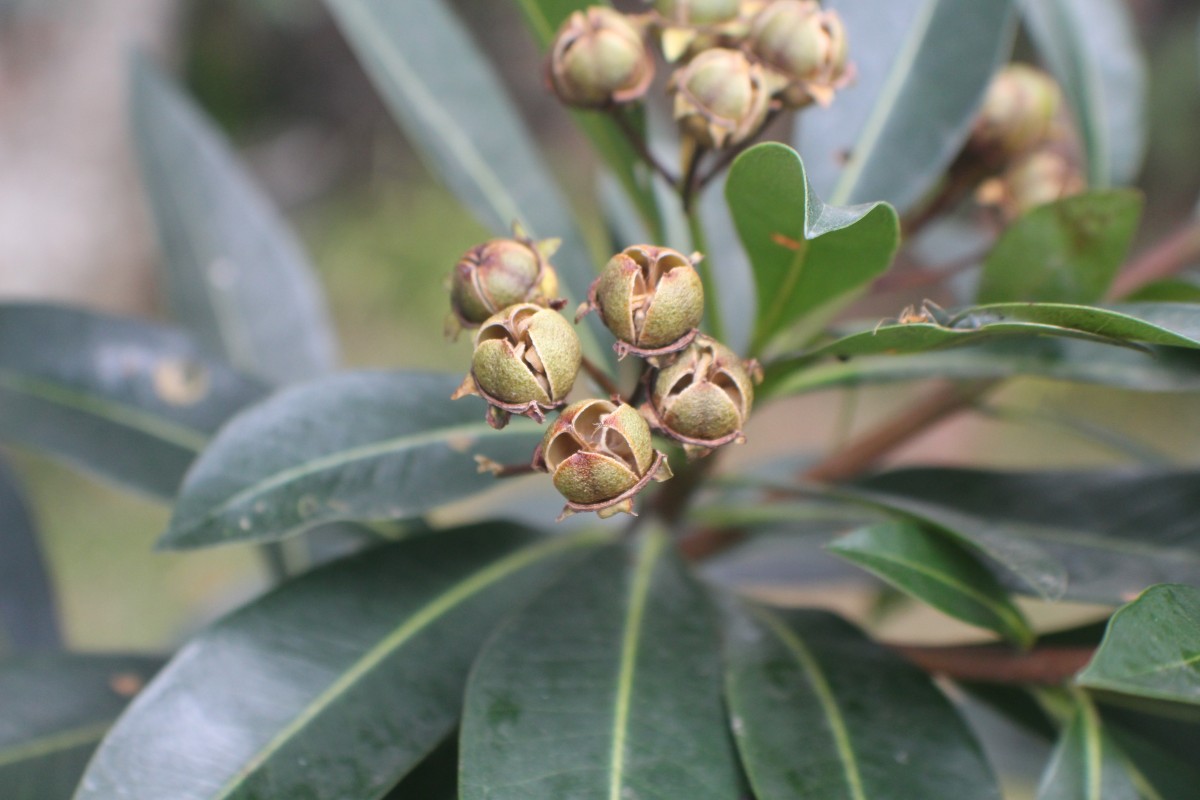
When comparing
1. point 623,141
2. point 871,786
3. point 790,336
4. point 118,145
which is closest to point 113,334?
point 623,141

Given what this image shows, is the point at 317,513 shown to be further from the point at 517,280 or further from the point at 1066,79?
the point at 1066,79

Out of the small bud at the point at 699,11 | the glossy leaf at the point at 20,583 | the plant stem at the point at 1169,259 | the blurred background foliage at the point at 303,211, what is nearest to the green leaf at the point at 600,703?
the small bud at the point at 699,11

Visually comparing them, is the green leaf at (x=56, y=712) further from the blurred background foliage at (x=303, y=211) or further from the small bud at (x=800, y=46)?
the blurred background foliage at (x=303, y=211)

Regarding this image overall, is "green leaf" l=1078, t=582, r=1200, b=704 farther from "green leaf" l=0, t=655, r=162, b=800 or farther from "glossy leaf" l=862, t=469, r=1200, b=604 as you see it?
"green leaf" l=0, t=655, r=162, b=800

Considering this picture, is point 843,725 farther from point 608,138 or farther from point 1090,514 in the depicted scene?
point 608,138

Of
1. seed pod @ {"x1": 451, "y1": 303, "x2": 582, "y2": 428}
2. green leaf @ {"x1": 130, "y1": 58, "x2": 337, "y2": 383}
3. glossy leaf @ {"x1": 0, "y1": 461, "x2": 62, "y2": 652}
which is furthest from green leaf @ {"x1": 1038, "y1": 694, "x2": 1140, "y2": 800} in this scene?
glossy leaf @ {"x1": 0, "y1": 461, "x2": 62, "y2": 652}

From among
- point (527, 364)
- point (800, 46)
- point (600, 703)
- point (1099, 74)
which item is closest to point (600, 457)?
point (527, 364)

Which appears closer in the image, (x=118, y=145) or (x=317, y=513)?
(x=317, y=513)

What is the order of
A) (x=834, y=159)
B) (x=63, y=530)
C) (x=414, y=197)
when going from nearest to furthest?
(x=834, y=159), (x=63, y=530), (x=414, y=197)
